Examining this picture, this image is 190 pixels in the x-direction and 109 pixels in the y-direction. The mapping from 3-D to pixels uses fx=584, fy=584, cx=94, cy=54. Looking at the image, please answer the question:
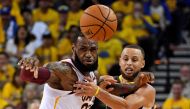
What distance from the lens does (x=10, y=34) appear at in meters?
12.5

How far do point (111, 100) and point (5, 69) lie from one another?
18.7 ft

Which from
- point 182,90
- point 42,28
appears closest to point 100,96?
point 182,90

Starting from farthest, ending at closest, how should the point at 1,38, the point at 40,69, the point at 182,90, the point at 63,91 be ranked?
the point at 1,38 < the point at 182,90 < the point at 63,91 < the point at 40,69

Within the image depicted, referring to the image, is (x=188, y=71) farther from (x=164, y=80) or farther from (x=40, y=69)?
(x=40, y=69)

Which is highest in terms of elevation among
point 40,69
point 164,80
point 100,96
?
point 40,69

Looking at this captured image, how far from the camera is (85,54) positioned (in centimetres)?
635

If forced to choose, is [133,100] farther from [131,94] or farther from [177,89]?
[177,89]

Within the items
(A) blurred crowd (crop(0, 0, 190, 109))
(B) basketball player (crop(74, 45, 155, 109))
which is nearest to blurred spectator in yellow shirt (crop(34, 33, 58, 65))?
(A) blurred crowd (crop(0, 0, 190, 109))

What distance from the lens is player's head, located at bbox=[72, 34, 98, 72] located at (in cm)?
634

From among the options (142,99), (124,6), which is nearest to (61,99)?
(142,99)

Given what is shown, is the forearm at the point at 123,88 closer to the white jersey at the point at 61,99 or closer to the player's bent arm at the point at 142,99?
the player's bent arm at the point at 142,99

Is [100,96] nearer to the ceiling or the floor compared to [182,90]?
nearer to the ceiling

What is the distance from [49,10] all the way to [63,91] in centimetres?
687

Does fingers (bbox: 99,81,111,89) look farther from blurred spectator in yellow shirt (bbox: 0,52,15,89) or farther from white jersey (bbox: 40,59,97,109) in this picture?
blurred spectator in yellow shirt (bbox: 0,52,15,89)
